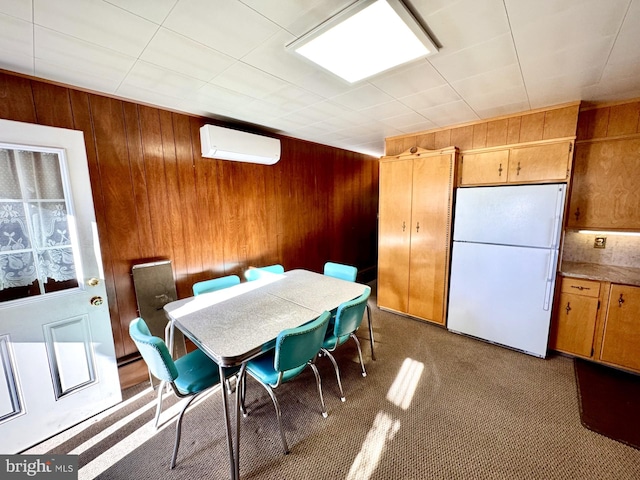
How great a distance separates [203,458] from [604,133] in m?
4.13

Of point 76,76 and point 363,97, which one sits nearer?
point 76,76

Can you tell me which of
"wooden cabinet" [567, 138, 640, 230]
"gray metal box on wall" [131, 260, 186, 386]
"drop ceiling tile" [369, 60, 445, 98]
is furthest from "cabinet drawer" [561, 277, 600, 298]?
"gray metal box on wall" [131, 260, 186, 386]

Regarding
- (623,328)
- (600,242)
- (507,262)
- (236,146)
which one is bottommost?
(623,328)

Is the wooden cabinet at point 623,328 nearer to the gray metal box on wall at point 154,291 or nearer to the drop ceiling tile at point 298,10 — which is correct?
the drop ceiling tile at point 298,10

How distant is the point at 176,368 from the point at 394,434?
1491mm

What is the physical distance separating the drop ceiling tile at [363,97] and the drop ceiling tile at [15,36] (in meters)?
1.79

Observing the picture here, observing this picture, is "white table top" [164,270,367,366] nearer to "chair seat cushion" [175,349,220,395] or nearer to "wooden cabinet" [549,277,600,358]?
"chair seat cushion" [175,349,220,395]

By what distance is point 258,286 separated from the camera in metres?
2.46

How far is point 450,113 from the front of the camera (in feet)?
8.28

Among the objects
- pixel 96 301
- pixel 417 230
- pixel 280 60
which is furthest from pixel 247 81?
pixel 417 230

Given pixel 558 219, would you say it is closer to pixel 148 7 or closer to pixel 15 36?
pixel 148 7

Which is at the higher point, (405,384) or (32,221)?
(32,221)

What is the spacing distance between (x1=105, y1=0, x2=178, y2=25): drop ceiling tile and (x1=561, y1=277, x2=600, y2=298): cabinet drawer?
3.52 m

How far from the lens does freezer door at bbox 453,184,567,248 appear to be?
7.66ft
